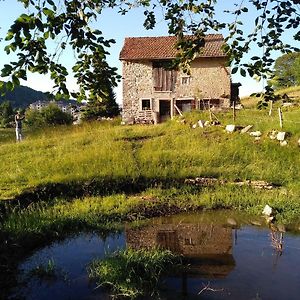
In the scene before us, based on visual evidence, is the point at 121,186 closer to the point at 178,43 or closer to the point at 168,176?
the point at 168,176

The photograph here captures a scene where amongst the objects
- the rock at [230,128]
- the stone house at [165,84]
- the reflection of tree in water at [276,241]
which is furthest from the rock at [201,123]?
the reflection of tree in water at [276,241]

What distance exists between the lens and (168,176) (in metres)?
12.9

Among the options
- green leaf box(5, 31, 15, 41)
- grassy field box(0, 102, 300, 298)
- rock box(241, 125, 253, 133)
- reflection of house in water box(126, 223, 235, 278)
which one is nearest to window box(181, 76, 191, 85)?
grassy field box(0, 102, 300, 298)

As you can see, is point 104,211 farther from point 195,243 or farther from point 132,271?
point 132,271

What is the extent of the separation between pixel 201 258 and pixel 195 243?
820 millimetres

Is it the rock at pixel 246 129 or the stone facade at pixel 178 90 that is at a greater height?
the stone facade at pixel 178 90

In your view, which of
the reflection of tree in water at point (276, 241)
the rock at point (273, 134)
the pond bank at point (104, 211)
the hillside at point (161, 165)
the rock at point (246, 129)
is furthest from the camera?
the rock at point (246, 129)

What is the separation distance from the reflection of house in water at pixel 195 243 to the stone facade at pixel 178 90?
65.8 feet

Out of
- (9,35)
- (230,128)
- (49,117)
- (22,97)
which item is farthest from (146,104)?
(22,97)

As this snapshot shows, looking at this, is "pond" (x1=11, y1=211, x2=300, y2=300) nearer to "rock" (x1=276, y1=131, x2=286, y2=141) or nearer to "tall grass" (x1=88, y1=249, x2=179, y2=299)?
"tall grass" (x1=88, y1=249, x2=179, y2=299)

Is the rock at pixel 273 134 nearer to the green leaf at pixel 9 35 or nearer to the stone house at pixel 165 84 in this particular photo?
the stone house at pixel 165 84

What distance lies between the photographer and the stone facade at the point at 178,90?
28.4 meters

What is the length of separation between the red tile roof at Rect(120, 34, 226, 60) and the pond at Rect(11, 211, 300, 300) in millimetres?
20172

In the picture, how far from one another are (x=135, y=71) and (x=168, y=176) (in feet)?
57.9
